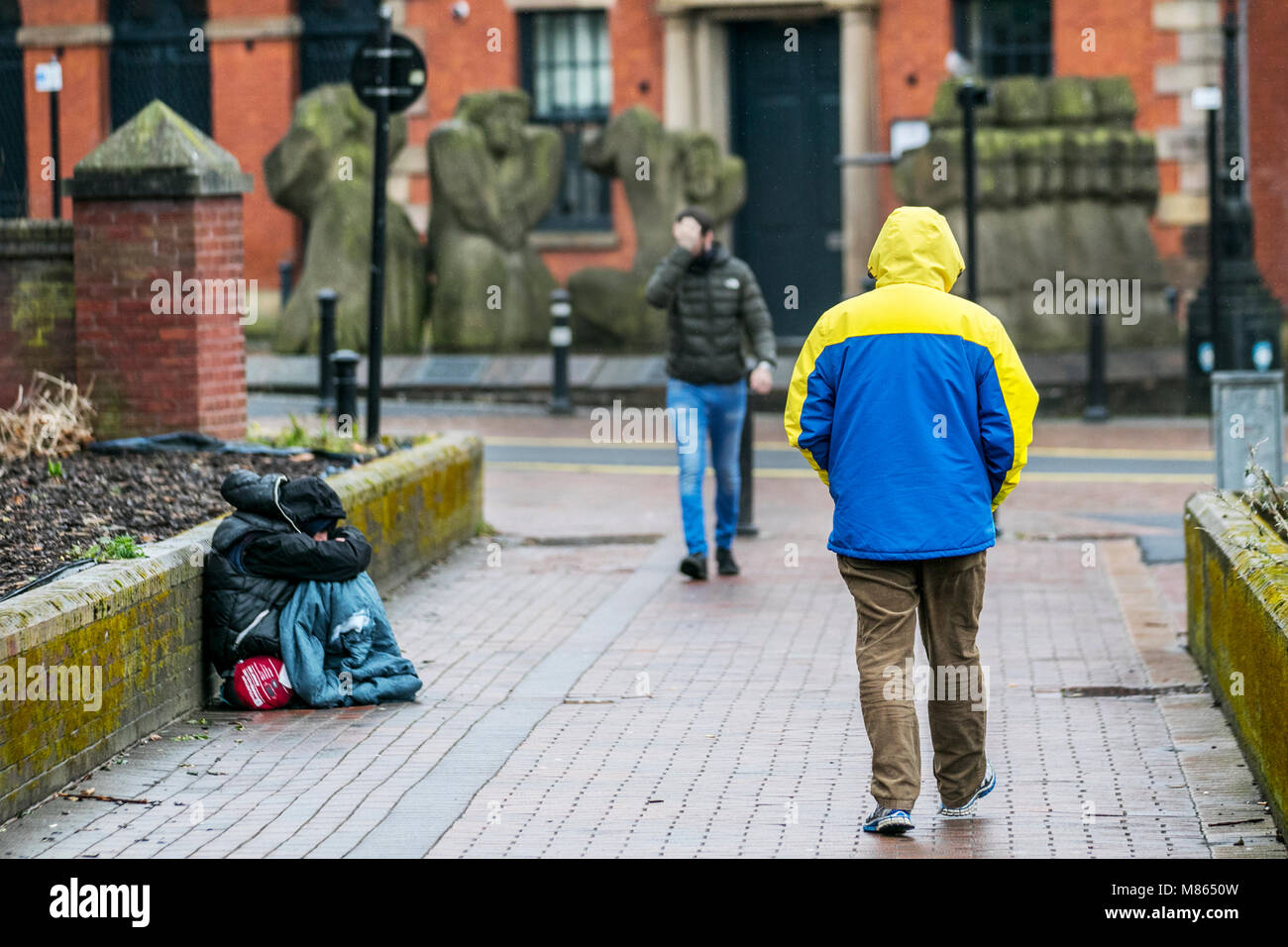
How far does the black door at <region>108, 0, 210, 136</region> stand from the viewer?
26.5 meters

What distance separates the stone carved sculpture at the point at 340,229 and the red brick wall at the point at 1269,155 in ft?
31.0

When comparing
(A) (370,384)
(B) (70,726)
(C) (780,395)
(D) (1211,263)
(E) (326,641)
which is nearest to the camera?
(B) (70,726)

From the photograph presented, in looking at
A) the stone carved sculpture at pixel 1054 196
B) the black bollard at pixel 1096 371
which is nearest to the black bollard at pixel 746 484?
the black bollard at pixel 1096 371

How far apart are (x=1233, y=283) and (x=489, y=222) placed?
738cm

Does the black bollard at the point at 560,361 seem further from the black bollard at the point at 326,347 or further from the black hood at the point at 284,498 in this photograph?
the black hood at the point at 284,498

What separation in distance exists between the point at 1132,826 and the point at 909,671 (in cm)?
77

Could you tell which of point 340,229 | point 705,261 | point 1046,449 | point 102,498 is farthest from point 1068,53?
point 102,498

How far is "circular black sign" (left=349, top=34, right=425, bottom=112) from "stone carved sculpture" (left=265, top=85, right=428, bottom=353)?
→ 8.80m

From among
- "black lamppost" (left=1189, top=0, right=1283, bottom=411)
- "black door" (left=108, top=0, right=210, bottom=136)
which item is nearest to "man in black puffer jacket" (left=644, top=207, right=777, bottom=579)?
"black lamppost" (left=1189, top=0, right=1283, bottom=411)

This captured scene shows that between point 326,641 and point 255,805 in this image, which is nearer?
point 255,805

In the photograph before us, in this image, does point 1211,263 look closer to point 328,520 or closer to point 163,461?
point 163,461

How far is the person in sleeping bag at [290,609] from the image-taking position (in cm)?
783

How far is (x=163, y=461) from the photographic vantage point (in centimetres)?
1050

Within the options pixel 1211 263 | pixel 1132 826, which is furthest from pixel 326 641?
pixel 1211 263
